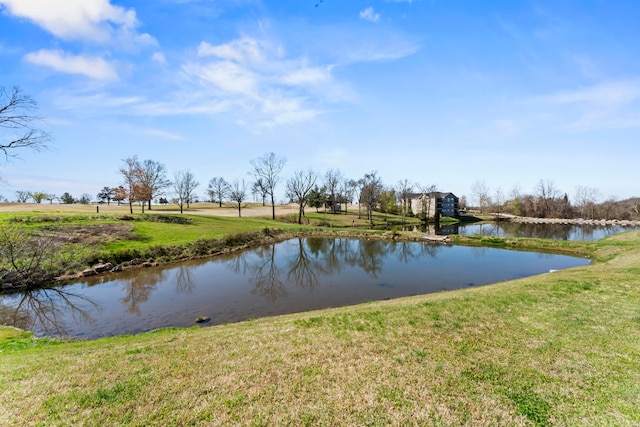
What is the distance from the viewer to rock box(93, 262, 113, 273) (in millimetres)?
20480

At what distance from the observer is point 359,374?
597 cm

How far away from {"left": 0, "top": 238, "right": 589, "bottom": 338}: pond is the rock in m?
1.22

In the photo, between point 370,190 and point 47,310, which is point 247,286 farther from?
point 370,190

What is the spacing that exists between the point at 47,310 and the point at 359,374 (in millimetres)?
16669

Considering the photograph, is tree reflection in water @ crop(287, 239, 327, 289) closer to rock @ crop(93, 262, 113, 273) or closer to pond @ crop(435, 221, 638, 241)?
rock @ crop(93, 262, 113, 273)

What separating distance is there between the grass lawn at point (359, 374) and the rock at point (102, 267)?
483 inches

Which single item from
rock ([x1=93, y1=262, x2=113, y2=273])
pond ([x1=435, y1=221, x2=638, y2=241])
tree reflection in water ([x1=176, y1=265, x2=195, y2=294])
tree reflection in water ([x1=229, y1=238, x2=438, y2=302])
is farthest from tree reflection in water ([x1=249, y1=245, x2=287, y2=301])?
pond ([x1=435, y1=221, x2=638, y2=241])

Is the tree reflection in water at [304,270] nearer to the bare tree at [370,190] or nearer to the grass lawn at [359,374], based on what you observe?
the grass lawn at [359,374]

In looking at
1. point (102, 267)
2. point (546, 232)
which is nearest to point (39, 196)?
point (102, 267)

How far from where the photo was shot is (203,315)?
13.6 meters

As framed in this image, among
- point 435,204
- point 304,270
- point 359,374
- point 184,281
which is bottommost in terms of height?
point 304,270

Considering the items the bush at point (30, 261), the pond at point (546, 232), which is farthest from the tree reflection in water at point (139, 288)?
the pond at point (546, 232)

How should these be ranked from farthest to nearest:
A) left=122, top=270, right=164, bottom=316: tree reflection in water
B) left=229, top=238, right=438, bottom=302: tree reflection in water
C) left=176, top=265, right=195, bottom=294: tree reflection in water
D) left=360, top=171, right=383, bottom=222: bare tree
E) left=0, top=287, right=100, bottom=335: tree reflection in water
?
left=360, top=171, right=383, bottom=222: bare tree < left=229, top=238, right=438, bottom=302: tree reflection in water < left=176, top=265, right=195, bottom=294: tree reflection in water < left=122, top=270, right=164, bottom=316: tree reflection in water < left=0, top=287, right=100, bottom=335: tree reflection in water

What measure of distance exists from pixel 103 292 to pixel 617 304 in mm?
24343
